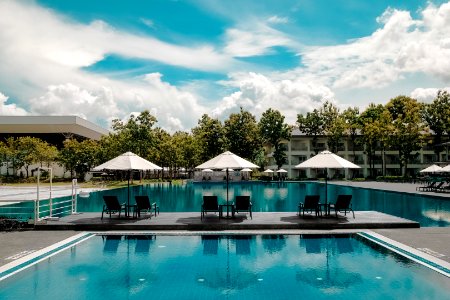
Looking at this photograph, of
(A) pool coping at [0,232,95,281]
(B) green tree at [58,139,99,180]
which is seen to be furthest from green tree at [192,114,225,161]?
(A) pool coping at [0,232,95,281]

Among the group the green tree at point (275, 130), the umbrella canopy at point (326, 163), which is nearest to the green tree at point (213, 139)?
the green tree at point (275, 130)

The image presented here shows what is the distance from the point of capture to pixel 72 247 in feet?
36.3

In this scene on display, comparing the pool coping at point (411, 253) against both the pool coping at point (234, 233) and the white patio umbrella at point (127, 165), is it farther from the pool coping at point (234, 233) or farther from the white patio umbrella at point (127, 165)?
the white patio umbrella at point (127, 165)

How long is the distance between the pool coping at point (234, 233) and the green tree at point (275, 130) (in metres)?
56.9

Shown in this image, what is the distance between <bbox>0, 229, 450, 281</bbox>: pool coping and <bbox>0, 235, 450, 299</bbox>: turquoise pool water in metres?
0.25

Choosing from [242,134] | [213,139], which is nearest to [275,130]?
[242,134]

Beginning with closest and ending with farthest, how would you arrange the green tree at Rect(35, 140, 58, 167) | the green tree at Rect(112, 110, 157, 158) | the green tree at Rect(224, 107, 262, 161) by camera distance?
the green tree at Rect(112, 110, 157, 158) < the green tree at Rect(35, 140, 58, 167) < the green tree at Rect(224, 107, 262, 161)

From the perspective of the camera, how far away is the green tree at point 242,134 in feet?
220

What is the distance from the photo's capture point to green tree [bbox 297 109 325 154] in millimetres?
71250

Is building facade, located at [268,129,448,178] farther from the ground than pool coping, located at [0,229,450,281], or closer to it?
farther from the ground

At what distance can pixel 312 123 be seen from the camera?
7162 centimetres

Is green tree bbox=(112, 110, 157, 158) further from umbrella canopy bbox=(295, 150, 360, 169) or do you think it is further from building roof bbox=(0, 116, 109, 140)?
umbrella canopy bbox=(295, 150, 360, 169)

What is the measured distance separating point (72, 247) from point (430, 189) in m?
29.6

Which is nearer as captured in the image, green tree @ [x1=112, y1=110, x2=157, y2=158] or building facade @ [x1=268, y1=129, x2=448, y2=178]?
green tree @ [x1=112, y1=110, x2=157, y2=158]
